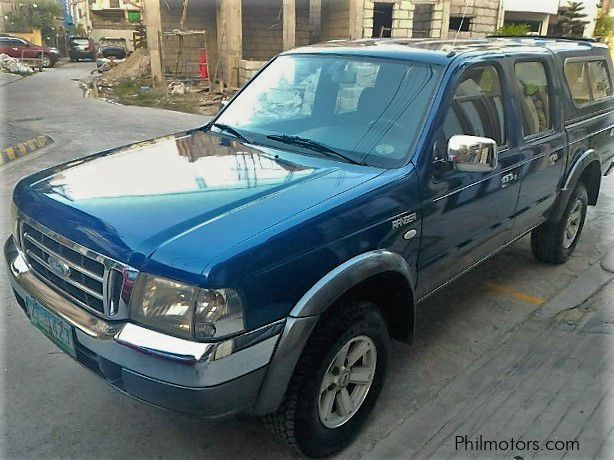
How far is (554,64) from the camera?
13.2ft

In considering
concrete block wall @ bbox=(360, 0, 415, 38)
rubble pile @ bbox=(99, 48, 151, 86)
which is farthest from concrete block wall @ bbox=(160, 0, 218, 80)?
concrete block wall @ bbox=(360, 0, 415, 38)

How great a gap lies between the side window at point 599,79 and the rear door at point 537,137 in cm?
90

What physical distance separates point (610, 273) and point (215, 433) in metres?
3.73

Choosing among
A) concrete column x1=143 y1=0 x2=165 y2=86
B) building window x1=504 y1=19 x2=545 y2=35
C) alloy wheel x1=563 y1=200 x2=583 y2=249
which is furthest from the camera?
building window x1=504 y1=19 x2=545 y2=35

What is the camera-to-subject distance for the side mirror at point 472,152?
104 inches

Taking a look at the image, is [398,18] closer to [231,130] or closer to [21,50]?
[21,50]

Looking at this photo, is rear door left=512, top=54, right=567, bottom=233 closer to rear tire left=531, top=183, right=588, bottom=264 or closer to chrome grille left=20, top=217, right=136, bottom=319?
rear tire left=531, top=183, right=588, bottom=264

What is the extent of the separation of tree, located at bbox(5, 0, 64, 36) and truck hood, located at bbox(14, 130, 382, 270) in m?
45.7

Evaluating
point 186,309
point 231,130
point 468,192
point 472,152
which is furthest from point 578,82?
point 186,309

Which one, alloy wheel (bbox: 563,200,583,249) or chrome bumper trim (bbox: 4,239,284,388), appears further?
alloy wheel (bbox: 563,200,583,249)

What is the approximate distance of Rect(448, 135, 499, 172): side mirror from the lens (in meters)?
2.64

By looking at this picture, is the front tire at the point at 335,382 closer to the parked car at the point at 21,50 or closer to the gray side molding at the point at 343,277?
the gray side molding at the point at 343,277

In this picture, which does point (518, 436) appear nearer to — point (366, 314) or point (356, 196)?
point (366, 314)

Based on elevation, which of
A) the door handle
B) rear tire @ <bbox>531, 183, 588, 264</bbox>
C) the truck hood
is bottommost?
rear tire @ <bbox>531, 183, 588, 264</bbox>
